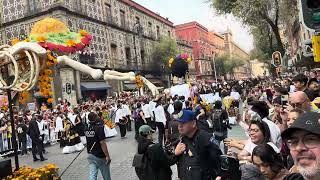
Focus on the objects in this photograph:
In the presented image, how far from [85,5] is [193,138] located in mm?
28591

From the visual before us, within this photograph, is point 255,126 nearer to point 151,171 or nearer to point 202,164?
point 202,164

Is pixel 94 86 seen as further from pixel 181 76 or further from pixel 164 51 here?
pixel 181 76

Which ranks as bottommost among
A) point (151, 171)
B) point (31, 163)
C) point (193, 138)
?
point (31, 163)

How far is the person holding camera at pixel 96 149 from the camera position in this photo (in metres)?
7.55

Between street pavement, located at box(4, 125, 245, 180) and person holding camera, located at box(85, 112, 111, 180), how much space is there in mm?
1321

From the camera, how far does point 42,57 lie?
22.4ft

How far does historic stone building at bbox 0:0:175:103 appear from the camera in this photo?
27.9m

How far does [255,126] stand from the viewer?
418 cm

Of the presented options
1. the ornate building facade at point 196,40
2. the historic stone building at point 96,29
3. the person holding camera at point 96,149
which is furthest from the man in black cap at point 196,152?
the ornate building facade at point 196,40

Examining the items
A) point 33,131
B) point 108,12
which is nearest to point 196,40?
point 108,12

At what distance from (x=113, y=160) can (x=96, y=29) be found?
75.3ft

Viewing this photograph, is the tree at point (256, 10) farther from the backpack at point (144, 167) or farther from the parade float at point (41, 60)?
the backpack at point (144, 167)

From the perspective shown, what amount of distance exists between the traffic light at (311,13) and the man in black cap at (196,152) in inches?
74.3

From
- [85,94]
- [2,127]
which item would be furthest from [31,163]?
[85,94]
